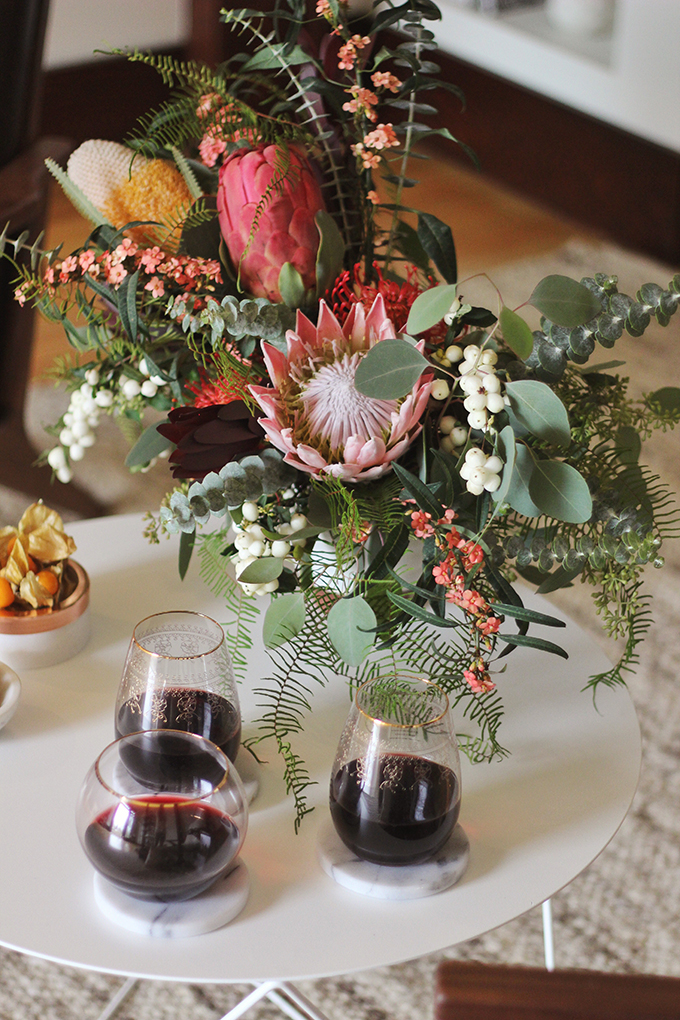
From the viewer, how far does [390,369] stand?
2.52 ft

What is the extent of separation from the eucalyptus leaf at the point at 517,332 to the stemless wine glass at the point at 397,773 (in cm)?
24

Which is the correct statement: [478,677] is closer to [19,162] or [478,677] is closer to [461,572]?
[461,572]

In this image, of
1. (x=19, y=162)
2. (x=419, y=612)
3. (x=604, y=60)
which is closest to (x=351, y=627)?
(x=419, y=612)

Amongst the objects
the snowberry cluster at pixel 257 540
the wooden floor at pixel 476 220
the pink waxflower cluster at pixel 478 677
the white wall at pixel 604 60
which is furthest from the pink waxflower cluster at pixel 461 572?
the white wall at pixel 604 60

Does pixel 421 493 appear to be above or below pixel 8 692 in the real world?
above

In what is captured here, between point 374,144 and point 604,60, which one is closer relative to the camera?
point 374,144

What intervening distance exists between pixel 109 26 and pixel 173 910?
328 cm

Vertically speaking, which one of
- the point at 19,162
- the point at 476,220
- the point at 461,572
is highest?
the point at 461,572

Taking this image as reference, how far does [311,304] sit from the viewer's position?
36.3 inches

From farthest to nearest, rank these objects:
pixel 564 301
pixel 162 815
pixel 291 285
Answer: pixel 291 285 < pixel 564 301 < pixel 162 815

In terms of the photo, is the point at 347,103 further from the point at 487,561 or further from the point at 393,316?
the point at 487,561

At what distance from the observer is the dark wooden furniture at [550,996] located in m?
0.48

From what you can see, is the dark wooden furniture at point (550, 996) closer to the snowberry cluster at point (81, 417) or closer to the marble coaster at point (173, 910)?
the marble coaster at point (173, 910)

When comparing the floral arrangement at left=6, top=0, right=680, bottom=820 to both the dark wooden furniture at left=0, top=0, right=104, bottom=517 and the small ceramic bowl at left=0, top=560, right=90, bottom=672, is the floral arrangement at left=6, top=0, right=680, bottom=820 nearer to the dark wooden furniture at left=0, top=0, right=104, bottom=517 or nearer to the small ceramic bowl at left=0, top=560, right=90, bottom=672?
the small ceramic bowl at left=0, top=560, right=90, bottom=672
